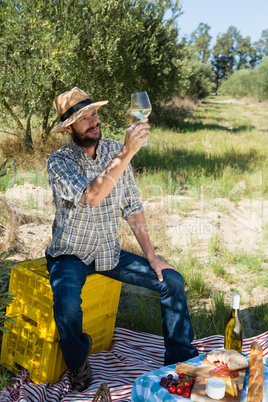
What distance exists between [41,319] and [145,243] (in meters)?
0.95

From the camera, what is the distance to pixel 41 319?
A: 2.91m

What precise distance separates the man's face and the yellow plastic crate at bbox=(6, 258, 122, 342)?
1.00 m

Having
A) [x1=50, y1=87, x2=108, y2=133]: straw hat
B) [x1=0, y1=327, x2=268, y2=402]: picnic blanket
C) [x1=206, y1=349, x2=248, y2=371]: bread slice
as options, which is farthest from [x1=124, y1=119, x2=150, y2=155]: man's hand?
[x1=0, y1=327, x2=268, y2=402]: picnic blanket

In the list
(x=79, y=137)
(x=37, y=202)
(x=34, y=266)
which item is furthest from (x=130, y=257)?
(x=37, y=202)

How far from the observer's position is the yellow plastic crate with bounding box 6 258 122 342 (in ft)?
9.38

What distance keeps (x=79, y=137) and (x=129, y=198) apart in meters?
0.62

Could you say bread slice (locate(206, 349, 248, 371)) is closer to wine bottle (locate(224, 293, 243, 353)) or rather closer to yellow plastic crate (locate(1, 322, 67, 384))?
wine bottle (locate(224, 293, 243, 353))

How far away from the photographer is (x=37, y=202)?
595 centimetres

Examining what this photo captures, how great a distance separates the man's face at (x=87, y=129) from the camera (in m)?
3.17

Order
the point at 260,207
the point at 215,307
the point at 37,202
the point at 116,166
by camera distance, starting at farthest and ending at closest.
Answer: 1. the point at 260,207
2. the point at 37,202
3. the point at 215,307
4. the point at 116,166

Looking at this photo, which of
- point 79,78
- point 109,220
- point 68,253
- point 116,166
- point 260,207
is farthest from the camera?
point 79,78

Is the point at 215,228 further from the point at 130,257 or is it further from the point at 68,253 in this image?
the point at 68,253

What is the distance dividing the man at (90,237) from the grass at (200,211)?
0.75 m

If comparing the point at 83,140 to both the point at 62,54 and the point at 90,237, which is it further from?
the point at 62,54
